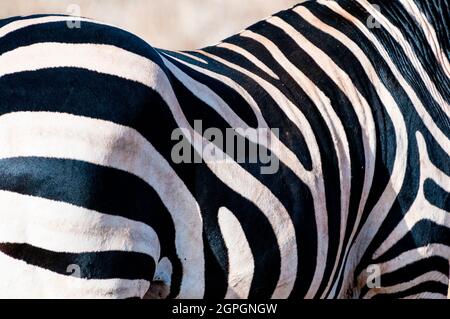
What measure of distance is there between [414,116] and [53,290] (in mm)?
1788

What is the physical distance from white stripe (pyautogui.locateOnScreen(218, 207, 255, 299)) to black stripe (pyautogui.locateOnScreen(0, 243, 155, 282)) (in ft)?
1.13

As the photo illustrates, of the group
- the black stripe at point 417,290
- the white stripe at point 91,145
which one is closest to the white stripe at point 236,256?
the white stripe at point 91,145

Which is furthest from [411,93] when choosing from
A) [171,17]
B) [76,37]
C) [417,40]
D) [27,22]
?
[171,17]

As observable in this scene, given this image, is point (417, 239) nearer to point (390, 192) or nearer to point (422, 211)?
point (422, 211)

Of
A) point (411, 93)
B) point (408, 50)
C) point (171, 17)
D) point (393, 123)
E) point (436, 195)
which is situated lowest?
point (436, 195)

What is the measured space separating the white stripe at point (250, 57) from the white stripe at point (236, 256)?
2.39 ft

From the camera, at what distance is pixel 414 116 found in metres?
3.24

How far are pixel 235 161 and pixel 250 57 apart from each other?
2.27 feet

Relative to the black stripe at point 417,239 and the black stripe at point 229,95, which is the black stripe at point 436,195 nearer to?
the black stripe at point 417,239

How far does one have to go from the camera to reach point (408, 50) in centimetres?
346

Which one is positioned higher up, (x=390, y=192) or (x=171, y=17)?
(x=171, y=17)

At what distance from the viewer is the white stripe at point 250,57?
2.98m
